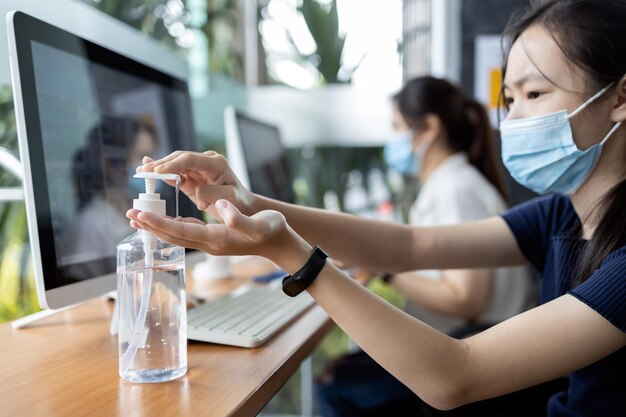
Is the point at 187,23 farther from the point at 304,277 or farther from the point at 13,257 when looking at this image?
the point at 304,277

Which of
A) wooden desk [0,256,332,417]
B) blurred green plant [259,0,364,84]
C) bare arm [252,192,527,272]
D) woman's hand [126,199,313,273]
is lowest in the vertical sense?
wooden desk [0,256,332,417]

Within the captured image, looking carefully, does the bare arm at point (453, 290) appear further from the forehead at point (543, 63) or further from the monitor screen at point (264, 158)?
the forehead at point (543, 63)

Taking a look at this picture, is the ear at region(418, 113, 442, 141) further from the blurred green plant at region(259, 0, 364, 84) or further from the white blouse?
the blurred green plant at region(259, 0, 364, 84)

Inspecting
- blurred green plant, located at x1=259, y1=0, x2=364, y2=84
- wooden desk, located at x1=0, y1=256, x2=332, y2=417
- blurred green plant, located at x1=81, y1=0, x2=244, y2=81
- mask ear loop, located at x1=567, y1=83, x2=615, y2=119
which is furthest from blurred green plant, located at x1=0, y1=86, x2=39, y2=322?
blurred green plant, located at x1=259, y1=0, x2=364, y2=84

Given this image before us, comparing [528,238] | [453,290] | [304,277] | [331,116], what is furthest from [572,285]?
[331,116]

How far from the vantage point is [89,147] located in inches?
36.0

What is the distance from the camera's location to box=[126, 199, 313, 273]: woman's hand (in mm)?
629

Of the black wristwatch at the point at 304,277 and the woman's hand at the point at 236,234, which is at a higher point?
the woman's hand at the point at 236,234

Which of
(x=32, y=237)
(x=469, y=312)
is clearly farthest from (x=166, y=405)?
(x=469, y=312)

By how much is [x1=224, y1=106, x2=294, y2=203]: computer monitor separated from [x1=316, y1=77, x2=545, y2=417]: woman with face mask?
0.39 meters

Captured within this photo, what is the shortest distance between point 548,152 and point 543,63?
0.48ft

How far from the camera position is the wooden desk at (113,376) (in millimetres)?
604

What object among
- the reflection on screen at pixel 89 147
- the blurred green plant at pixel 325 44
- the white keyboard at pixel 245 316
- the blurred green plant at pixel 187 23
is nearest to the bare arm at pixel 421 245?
the white keyboard at pixel 245 316

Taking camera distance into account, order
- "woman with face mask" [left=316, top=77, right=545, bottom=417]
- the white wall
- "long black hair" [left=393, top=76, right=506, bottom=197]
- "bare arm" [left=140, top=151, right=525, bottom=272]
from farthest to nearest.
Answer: the white wall
"long black hair" [left=393, top=76, right=506, bottom=197]
"woman with face mask" [left=316, top=77, right=545, bottom=417]
"bare arm" [left=140, top=151, right=525, bottom=272]
